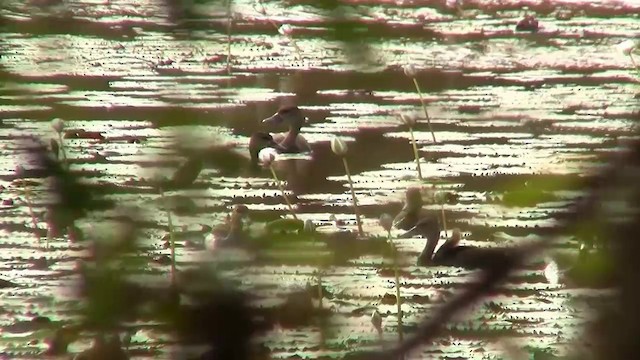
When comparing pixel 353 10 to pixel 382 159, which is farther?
pixel 382 159

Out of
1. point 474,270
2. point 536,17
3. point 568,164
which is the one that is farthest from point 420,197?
point 536,17

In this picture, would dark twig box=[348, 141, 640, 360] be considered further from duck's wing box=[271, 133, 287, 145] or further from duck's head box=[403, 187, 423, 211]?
duck's wing box=[271, 133, 287, 145]

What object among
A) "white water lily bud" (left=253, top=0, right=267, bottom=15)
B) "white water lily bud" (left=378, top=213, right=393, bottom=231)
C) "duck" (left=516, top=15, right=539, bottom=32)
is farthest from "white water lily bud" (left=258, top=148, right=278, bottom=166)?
"duck" (left=516, top=15, right=539, bottom=32)

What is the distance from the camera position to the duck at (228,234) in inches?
25.2

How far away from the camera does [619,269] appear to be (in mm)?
561

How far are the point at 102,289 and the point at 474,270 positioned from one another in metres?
0.17

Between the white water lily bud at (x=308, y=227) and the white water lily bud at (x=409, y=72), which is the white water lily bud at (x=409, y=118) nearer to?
the white water lily bud at (x=409, y=72)

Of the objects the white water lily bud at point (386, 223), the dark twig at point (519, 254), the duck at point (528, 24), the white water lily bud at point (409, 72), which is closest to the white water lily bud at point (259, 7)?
the white water lily bud at point (409, 72)

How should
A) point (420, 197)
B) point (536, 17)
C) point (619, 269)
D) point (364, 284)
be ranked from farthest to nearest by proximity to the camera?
point (536, 17) < point (420, 197) < point (364, 284) < point (619, 269)

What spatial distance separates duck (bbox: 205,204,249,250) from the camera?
64cm

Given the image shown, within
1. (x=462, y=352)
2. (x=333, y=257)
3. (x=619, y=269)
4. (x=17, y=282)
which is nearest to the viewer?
(x=619, y=269)

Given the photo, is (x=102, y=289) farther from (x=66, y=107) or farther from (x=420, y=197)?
(x=420, y=197)

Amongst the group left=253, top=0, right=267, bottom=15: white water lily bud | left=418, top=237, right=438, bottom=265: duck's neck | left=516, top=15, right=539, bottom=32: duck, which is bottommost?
left=253, top=0, right=267, bottom=15: white water lily bud

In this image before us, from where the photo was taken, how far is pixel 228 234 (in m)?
0.70
